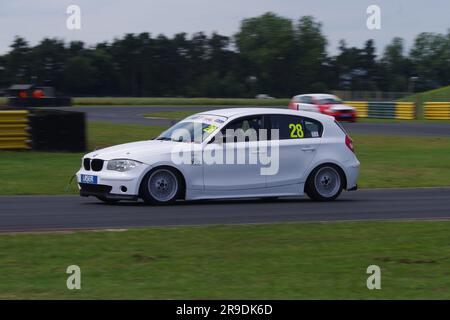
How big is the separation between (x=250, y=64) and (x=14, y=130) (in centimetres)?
10346

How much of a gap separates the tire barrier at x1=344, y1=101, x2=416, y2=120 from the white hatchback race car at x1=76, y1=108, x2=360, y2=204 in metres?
39.3

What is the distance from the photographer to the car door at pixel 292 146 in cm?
1464

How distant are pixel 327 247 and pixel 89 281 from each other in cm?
307

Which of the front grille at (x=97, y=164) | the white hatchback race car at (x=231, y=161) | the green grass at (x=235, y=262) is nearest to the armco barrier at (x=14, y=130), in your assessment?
the white hatchback race car at (x=231, y=161)

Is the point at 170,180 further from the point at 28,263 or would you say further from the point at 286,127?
the point at 28,263

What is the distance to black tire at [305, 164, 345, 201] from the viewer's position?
15.0 meters

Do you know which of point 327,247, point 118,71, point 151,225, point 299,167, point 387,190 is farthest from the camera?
point 118,71

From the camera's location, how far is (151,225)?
1185 cm

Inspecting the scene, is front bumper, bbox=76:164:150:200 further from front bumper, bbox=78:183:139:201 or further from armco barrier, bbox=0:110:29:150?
armco barrier, bbox=0:110:29:150

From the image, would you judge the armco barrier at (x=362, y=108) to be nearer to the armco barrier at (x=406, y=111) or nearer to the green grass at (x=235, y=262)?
the armco barrier at (x=406, y=111)

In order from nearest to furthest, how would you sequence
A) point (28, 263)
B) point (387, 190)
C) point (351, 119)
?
point (28, 263), point (387, 190), point (351, 119)

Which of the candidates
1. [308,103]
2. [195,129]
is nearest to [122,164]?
[195,129]

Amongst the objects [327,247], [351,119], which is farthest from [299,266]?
[351,119]

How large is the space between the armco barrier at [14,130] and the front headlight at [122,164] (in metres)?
10.4
